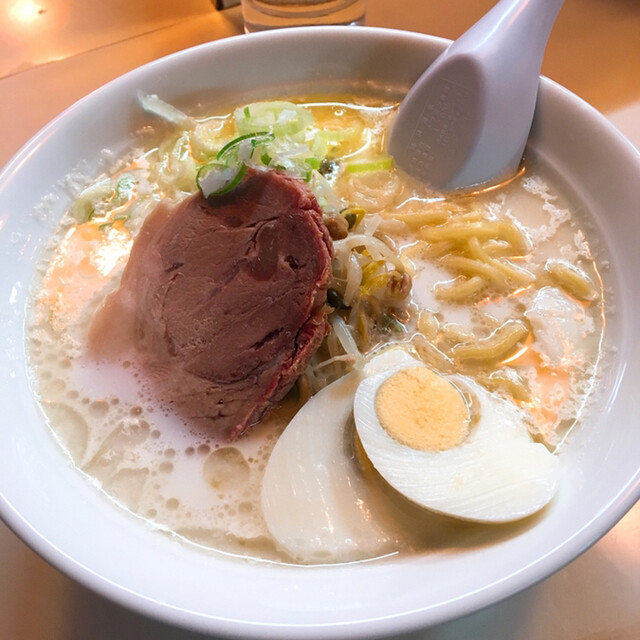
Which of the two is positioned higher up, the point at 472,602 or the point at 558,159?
the point at 558,159

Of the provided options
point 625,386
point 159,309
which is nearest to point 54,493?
point 159,309

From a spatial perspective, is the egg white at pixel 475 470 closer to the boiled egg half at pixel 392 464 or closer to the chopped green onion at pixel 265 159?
the boiled egg half at pixel 392 464

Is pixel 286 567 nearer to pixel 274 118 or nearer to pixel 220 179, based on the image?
pixel 220 179

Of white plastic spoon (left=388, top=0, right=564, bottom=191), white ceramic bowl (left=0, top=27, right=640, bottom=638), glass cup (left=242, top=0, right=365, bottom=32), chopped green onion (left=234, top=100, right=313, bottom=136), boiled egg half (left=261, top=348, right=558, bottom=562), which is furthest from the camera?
glass cup (left=242, top=0, right=365, bottom=32)

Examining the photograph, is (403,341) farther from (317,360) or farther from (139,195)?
(139,195)

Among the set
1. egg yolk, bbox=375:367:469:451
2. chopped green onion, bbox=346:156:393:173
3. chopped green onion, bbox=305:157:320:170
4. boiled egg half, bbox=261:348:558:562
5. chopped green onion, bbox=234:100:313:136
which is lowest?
boiled egg half, bbox=261:348:558:562

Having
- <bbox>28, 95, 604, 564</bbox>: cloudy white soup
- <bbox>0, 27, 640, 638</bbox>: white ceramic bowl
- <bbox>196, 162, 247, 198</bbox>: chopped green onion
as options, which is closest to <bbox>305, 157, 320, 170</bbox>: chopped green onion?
<bbox>28, 95, 604, 564</bbox>: cloudy white soup

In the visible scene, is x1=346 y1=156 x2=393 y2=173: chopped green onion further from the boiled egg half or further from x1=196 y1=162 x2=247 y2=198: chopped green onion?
the boiled egg half
